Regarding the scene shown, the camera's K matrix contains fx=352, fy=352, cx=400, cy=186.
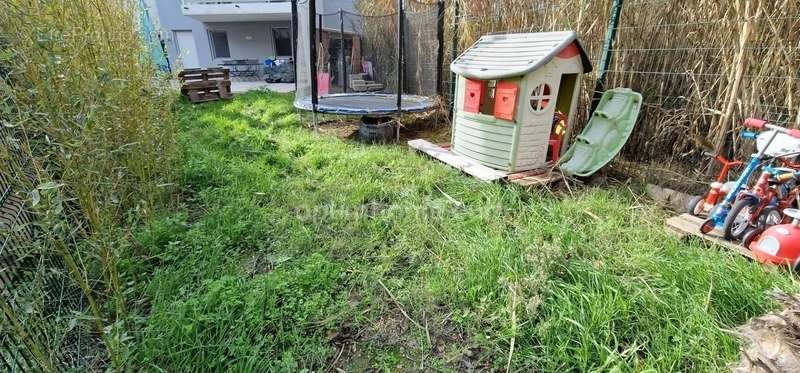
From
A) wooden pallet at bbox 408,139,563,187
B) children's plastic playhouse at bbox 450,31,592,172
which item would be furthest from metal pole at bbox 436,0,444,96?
wooden pallet at bbox 408,139,563,187

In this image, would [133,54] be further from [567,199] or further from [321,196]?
[567,199]

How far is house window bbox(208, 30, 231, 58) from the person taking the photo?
14.6 meters

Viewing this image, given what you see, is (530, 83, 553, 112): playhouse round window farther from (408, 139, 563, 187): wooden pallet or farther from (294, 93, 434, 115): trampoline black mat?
(294, 93, 434, 115): trampoline black mat

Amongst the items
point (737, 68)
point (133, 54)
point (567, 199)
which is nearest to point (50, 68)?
point (133, 54)

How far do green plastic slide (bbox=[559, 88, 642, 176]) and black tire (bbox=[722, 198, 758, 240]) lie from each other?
0.94 metres

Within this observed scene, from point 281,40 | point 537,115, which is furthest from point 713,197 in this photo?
point 281,40

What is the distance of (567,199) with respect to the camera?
8.41 ft

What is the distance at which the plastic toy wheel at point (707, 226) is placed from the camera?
1.97m

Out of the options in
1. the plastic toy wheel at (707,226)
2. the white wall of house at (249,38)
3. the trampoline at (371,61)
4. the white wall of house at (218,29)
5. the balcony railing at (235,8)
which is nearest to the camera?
the plastic toy wheel at (707,226)

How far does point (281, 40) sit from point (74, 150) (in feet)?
49.8

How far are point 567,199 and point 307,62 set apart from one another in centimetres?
393

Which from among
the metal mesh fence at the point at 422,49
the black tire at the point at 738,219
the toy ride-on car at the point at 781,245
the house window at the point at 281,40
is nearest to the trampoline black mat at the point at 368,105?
the metal mesh fence at the point at 422,49

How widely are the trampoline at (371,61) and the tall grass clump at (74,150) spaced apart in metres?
2.44

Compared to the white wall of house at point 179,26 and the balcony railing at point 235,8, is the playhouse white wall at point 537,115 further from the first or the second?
the white wall of house at point 179,26
